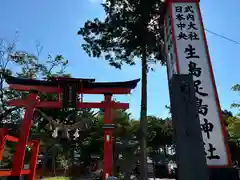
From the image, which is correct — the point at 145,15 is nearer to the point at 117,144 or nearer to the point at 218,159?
the point at 218,159

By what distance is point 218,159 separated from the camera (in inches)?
266

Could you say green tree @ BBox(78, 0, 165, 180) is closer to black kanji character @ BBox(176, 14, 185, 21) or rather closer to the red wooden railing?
black kanji character @ BBox(176, 14, 185, 21)

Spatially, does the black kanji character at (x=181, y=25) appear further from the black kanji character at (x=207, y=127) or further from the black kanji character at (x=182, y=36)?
the black kanji character at (x=207, y=127)

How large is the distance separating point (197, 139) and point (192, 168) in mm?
585

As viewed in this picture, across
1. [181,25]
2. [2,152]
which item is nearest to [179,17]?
[181,25]

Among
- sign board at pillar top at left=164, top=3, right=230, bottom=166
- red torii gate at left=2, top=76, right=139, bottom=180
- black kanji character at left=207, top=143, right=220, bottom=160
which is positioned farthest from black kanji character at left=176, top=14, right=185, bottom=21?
black kanji character at left=207, top=143, right=220, bottom=160

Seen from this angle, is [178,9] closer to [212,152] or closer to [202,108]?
[202,108]

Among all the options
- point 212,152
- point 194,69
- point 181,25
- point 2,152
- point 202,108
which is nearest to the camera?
point 212,152

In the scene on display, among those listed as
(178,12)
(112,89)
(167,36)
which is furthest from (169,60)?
(112,89)

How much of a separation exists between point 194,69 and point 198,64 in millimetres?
270

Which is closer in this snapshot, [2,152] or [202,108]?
[202,108]

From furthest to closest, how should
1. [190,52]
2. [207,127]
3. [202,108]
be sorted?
[190,52]
[202,108]
[207,127]

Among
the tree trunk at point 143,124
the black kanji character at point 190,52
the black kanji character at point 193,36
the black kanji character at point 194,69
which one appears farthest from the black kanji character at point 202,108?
the tree trunk at point 143,124

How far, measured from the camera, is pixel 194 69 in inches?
308
